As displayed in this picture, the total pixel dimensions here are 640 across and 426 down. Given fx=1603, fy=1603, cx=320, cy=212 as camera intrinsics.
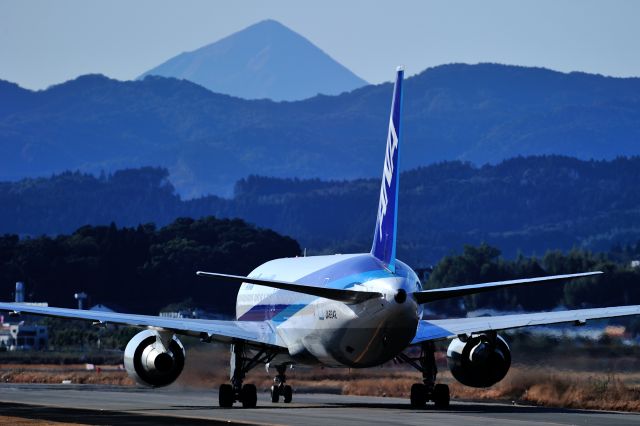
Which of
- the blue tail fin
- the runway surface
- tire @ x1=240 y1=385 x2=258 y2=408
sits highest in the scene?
the blue tail fin

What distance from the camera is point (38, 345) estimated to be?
126250 millimetres

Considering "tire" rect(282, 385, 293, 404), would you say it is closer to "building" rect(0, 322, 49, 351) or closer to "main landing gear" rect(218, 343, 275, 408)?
"main landing gear" rect(218, 343, 275, 408)

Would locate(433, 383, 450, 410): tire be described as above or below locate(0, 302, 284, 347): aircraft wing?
below

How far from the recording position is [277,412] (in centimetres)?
4628

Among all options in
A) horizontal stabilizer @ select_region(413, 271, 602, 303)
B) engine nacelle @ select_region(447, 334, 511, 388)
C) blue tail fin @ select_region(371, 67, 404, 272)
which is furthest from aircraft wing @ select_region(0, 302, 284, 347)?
horizontal stabilizer @ select_region(413, 271, 602, 303)

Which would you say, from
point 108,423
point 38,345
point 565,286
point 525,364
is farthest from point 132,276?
point 108,423

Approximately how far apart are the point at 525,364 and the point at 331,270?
11.2 metres

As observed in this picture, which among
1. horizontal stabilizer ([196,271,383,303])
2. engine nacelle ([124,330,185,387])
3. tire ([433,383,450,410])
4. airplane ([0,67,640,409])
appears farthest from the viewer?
engine nacelle ([124,330,185,387])

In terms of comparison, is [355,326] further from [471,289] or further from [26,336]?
[26,336]

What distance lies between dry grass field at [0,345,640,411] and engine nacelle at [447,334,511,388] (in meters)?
3.65

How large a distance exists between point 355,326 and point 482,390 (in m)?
13.6

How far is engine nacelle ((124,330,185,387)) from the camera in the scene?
160 ft

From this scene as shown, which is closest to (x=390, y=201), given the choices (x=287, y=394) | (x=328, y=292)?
(x=328, y=292)

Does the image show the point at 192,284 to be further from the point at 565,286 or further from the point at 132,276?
the point at 565,286
